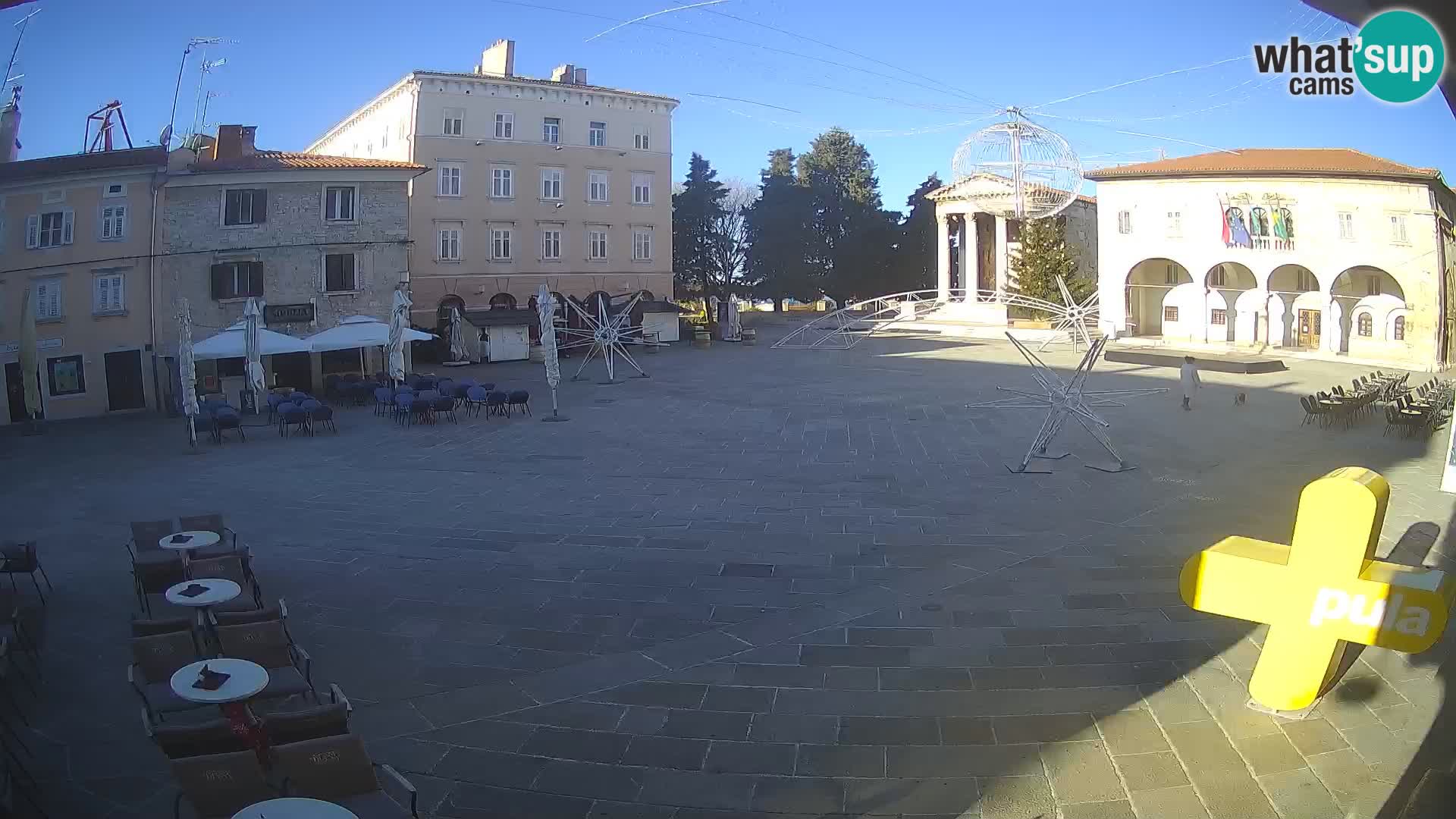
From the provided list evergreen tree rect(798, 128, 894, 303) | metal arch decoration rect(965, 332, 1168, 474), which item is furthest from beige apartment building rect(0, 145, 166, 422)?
evergreen tree rect(798, 128, 894, 303)

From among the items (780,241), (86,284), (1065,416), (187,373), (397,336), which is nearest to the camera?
(1065,416)

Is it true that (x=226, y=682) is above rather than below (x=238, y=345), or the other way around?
below

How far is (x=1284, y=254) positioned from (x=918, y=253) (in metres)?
35.2

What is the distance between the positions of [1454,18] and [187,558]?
893cm

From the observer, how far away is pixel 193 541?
8.38 meters

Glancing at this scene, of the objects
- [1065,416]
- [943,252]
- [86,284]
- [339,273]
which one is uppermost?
[943,252]

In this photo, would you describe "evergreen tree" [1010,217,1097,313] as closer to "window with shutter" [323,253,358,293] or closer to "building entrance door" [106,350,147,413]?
"window with shutter" [323,253,358,293]

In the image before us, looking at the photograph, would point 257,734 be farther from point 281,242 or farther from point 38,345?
point 281,242

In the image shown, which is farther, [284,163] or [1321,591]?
[284,163]

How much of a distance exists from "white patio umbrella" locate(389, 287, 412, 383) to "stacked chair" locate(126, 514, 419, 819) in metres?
15.1

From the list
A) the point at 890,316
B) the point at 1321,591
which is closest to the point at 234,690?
the point at 1321,591

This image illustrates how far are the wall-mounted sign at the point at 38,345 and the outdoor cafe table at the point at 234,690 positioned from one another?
16061mm

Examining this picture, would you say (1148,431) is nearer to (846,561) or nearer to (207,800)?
(846,561)

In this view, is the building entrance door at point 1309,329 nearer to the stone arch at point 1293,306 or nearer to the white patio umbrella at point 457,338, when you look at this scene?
the stone arch at point 1293,306
